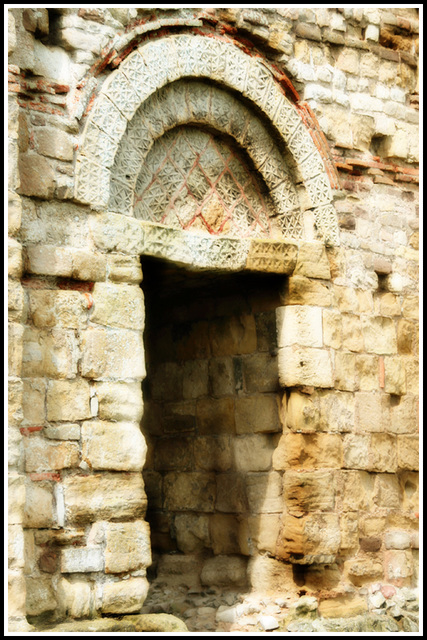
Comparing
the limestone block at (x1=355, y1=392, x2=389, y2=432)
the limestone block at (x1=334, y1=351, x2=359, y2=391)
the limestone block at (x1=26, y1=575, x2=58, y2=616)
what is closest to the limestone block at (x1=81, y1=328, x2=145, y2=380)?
the limestone block at (x1=26, y1=575, x2=58, y2=616)

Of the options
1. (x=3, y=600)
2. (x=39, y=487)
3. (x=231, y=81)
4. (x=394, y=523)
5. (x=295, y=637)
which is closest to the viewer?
(x=3, y=600)

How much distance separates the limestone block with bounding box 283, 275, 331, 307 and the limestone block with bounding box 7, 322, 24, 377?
6.98 feet

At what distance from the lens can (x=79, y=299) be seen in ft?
16.7

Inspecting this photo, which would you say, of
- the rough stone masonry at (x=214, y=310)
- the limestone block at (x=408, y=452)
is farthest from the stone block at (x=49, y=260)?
the limestone block at (x=408, y=452)

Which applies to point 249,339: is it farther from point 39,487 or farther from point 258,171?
point 39,487

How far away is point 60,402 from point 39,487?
46 centimetres

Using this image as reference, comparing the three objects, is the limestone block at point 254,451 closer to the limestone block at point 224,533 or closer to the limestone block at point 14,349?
the limestone block at point 224,533

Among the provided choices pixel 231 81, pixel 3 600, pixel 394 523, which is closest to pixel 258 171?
pixel 231 81

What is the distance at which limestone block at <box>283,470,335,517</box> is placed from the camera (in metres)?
5.91

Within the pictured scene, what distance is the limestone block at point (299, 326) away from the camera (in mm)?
6070

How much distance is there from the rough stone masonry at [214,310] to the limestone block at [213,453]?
0.02m

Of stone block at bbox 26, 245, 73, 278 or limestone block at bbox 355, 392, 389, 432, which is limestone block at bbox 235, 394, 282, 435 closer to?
limestone block at bbox 355, 392, 389, 432

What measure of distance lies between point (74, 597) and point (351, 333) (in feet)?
8.72

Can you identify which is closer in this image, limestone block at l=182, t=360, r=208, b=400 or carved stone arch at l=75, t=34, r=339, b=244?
carved stone arch at l=75, t=34, r=339, b=244
